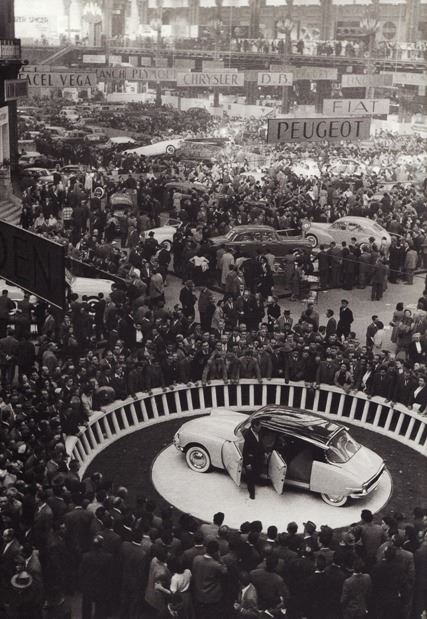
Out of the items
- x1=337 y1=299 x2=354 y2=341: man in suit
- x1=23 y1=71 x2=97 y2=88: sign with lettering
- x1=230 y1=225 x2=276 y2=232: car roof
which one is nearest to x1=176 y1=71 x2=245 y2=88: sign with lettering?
x1=23 y1=71 x2=97 y2=88: sign with lettering

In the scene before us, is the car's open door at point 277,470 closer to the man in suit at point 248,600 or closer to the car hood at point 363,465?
the car hood at point 363,465

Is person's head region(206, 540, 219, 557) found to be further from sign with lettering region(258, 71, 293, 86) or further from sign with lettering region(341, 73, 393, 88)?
sign with lettering region(341, 73, 393, 88)

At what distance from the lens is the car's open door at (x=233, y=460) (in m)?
11.9

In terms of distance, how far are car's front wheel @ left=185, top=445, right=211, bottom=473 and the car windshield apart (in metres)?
1.99

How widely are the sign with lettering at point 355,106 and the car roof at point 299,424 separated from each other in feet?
49.9

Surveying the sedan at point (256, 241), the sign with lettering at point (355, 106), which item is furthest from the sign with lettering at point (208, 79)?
the sedan at point (256, 241)

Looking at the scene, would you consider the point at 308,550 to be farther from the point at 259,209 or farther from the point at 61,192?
the point at 61,192

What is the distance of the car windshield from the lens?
11.5 m

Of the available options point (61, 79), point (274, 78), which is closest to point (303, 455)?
point (61, 79)

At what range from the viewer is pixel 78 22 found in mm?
110125

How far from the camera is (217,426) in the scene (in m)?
12.6

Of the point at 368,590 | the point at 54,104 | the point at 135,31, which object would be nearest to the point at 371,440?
the point at 368,590

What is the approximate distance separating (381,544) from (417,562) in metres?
0.52

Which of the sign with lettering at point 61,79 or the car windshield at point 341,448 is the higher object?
the sign with lettering at point 61,79
